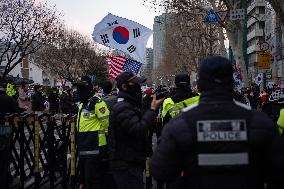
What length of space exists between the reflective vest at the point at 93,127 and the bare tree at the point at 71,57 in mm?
55503

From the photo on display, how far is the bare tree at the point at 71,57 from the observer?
63219 mm

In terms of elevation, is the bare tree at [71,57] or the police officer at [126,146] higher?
the bare tree at [71,57]

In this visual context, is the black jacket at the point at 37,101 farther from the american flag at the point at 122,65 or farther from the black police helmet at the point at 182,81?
the black police helmet at the point at 182,81

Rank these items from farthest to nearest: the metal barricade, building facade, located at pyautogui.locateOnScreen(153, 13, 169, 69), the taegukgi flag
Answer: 1. building facade, located at pyautogui.locateOnScreen(153, 13, 169, 69)
2. the taegukgi flag
3. the metal barricade

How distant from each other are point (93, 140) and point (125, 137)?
132cm

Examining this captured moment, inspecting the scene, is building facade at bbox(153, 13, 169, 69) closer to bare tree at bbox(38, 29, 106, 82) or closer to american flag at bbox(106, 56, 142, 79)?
american flag at bbox(106, 56, 142, 79)

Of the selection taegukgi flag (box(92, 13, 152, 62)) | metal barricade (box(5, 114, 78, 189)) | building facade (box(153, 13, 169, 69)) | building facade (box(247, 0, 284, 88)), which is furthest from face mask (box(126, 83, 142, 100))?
building facade (box(247, 0, 284, 88))

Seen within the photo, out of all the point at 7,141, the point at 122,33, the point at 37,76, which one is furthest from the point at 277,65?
the point at 37,76

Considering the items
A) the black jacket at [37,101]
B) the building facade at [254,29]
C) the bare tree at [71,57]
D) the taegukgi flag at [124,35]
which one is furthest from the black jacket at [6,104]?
the building facade at [254,29]

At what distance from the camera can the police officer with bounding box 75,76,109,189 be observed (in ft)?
21.0

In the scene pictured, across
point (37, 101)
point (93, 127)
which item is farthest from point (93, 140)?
point (37, 101)

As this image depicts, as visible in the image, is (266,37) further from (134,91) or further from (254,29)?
(134,91)

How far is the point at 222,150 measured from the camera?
10.0 feet

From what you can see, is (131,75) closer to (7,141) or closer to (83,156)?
(83,156)
